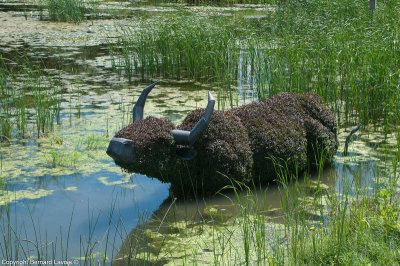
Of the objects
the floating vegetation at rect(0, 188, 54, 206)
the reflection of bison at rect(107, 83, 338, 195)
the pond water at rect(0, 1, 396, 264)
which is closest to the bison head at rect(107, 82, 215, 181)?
the reflection of bison at rect(107, 83, 338, 195)

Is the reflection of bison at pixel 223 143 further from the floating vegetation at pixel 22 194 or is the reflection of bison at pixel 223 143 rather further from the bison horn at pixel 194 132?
the floating vegetation at pixel 22 194

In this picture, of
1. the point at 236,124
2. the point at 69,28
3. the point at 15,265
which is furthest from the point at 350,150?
the point at 69,28

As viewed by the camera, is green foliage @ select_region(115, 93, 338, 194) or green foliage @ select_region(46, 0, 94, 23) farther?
green foliage @ select_region(46, 0, 94, 23)

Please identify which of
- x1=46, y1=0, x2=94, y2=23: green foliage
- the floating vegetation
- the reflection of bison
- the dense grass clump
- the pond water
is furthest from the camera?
x1=46, y1=0, x2=94, y2=23: green foliage

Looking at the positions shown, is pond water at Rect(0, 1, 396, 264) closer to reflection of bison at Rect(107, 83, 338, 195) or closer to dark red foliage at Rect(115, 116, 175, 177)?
reflection of bison at Rect(107, 83, 338, 195)

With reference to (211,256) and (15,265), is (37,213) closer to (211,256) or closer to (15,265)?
(15,265)

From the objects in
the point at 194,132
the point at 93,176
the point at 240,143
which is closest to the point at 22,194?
the point at 93,176

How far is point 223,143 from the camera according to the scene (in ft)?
14.3

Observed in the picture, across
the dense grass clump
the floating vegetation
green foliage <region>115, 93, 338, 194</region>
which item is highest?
the dense grass clump

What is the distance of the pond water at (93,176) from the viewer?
12.4ft

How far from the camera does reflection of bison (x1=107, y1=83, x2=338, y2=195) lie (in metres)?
4.15

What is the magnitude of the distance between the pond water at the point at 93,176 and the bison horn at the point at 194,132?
52 cm

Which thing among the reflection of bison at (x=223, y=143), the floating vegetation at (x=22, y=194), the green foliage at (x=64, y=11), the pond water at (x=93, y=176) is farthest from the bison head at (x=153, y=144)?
the green foliage at (x=64, y=11)

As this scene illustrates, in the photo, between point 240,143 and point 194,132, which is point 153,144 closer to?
point 194,132
